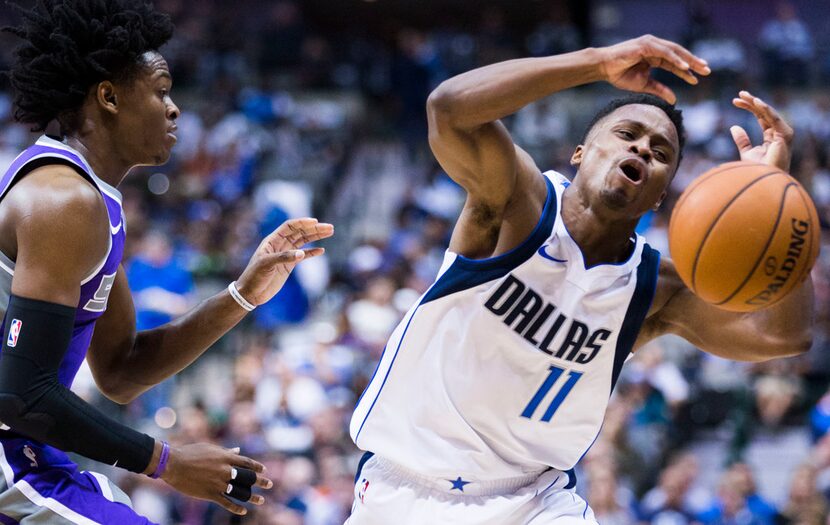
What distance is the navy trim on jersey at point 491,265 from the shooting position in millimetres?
3814

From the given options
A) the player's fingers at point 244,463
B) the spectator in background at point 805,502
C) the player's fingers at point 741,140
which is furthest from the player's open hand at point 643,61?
the spectator in background at point 805,502

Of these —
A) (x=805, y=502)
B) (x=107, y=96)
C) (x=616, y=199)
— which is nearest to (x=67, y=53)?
(x=107, y=96)

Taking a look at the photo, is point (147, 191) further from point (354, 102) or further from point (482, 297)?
point (482, 297)

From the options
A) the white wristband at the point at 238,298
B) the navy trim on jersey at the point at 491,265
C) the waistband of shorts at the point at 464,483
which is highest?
the navy trim on jersey at the point at 491,265

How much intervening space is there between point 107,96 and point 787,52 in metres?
12.8

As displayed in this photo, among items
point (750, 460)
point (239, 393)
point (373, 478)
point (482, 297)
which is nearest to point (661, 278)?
point (482, 297)

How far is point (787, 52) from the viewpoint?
48.1 ft

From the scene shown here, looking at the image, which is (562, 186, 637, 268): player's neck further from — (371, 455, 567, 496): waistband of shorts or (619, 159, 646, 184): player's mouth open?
(371, 455, 567, 496): waistband of shorts

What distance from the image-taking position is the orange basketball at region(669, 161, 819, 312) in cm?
352

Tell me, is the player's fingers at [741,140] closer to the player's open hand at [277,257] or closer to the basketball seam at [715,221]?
the basketball seam at [715,221]

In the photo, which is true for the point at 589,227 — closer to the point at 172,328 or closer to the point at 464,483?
the point at 464,483

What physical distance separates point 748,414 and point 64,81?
739 centimetres

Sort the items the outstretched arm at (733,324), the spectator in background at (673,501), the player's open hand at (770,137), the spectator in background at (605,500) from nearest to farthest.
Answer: the player's open hand at (770,137), the outstretched arm at (733,324), the spectator in background at (605,500), the spectator in background at (673,501)

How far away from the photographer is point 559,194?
13.3ft
